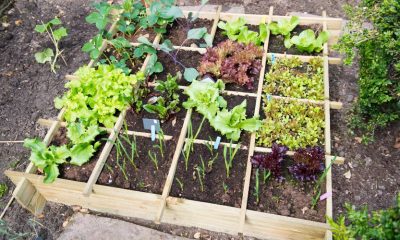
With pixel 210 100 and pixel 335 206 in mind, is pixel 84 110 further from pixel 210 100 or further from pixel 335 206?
pixel 335 206

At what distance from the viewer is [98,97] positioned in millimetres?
3049

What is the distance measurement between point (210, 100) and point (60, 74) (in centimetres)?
174

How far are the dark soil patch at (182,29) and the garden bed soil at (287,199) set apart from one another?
62.5 inches

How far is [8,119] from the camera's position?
353cm

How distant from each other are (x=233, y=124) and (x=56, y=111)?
176 centimetres

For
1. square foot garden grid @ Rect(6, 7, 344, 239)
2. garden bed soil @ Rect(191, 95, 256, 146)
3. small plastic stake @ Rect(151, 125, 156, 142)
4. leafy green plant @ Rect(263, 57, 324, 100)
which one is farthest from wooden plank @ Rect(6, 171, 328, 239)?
leafy green plant @ Rect(263, 57, 324, 100)

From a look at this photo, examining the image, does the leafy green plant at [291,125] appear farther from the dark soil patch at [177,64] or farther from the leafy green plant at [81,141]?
the leafy green plant at [81,141]

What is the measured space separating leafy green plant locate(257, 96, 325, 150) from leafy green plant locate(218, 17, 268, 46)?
75 cm

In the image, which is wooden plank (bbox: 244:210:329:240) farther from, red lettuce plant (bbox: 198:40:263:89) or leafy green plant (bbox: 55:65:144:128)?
leafy green plant (bbox: 55:65:144:128)

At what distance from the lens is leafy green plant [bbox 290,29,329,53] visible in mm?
3479

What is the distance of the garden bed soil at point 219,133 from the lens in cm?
297

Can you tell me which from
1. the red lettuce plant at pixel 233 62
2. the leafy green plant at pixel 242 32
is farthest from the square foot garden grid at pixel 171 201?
the leafy green plant at pixel 242 32

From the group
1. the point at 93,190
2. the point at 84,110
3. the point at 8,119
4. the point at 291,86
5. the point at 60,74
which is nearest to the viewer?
the point at 93,190

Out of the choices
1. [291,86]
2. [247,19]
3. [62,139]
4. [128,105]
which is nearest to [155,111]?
[128,105]
